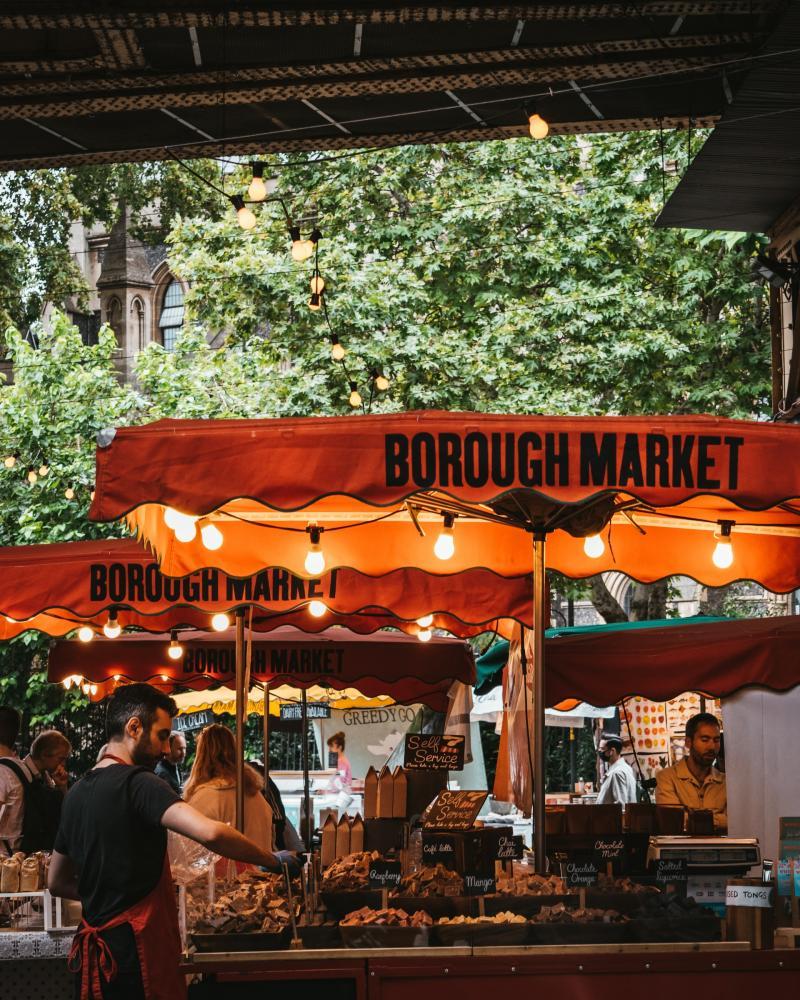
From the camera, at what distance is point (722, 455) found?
19.0 ft

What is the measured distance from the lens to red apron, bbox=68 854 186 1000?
5.00 metres

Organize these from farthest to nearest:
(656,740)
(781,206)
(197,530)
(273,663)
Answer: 1. (656,740)
2. (781,206)
3. (273,663)
4. (197,530)

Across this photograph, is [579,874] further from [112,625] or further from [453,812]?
[112,625]

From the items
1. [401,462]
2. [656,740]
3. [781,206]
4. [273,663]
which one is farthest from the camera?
[656,740]

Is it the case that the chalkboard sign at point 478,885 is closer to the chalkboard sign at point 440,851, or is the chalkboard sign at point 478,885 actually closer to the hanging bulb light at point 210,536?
the chalkboard sign at point 440,851

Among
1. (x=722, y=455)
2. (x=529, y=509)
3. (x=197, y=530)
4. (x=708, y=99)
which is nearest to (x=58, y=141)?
(x=708, y=99)

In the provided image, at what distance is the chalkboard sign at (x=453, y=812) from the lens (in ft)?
23.5

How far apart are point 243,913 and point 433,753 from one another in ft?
10.7

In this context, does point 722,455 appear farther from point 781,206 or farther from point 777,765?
point 781,206

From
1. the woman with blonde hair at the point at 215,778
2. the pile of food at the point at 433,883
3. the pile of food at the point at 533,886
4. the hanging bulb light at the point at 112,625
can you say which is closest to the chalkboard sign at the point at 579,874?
the pile of food at the point at 533,886

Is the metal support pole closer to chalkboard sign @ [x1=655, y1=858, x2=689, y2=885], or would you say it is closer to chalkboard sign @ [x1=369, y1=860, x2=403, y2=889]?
chalkboard sign @ [x1=655, y1=858, x2=689, y2=885]

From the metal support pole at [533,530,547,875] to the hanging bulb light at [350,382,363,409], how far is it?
45.6 ft

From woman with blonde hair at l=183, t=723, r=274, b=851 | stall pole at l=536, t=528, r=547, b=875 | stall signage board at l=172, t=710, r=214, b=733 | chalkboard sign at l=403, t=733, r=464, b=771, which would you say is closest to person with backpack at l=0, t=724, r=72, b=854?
woman with blonde hair at l=183, t=723, r=274, b=851

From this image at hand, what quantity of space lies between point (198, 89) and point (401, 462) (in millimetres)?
7751
